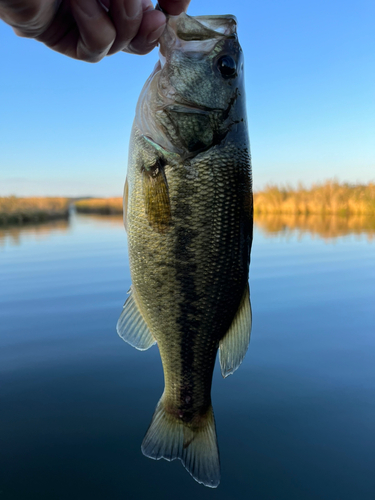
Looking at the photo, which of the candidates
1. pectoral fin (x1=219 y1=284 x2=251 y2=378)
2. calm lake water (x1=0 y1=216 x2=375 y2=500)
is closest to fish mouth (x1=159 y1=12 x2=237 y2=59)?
pectoral fin (x1=219 y1=284 x2=251 y2=378)

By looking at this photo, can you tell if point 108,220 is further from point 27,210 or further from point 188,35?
point 188,35

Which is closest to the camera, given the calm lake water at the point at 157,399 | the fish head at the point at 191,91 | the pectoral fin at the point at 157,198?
the pectoral fin at the point at 157,198

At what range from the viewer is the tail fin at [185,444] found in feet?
6.10

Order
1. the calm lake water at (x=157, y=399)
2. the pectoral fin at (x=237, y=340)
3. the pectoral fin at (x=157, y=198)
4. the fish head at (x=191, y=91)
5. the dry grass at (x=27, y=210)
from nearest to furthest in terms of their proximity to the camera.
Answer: the pectoral fin at (x=157, y=198)
the fish head at (x=191, y=91)
the pectoral fin at (x=237, y=340)
the calm lake water at (x=157, y=399)
the dry grass at (x=27, y=210)

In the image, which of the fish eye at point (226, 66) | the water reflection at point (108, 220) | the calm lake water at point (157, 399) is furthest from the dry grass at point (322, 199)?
the fish eye at point (226, 66)

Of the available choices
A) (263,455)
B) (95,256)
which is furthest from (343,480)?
(95,256)

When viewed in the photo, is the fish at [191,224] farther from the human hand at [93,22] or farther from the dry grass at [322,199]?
the dry grass at [322,199]

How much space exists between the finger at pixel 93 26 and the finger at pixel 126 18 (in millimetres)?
35

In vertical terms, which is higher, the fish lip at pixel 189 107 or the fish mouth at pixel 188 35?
the fish mouth at pixel 188 35

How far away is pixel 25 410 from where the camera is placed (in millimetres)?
4617

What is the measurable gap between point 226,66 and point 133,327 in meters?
1.54

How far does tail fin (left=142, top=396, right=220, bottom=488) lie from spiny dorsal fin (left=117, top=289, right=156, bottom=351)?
0.42 meters

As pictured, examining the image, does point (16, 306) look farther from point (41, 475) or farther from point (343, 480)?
point (343, 480)

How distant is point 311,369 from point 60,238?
17.8 meters
